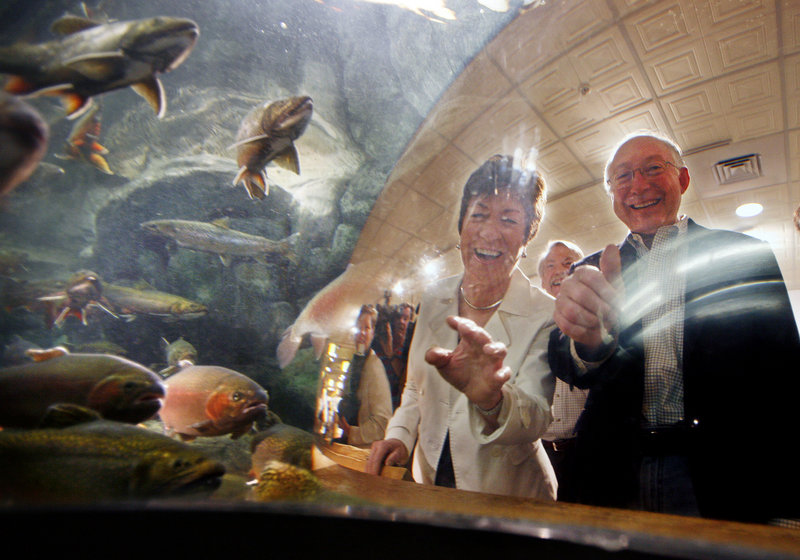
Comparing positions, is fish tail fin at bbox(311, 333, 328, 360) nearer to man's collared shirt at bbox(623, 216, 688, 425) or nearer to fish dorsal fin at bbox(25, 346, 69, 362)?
fish dorsal fin at bbox(25, 346, 69, 362)

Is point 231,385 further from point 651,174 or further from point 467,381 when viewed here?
point 651,174

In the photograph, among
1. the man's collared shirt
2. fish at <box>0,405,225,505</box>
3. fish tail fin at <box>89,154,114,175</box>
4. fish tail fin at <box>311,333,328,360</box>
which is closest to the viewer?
fish at <box>0,405,225,505</box>

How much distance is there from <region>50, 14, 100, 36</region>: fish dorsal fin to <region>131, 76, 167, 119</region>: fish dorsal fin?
3.2 inches

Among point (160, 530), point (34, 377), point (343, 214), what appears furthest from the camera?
point (343, 214)

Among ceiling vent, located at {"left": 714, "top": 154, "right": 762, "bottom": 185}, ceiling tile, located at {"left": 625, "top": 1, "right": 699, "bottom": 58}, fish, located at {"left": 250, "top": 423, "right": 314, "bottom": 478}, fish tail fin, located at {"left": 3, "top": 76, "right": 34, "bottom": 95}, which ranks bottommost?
fish, located at {"left": 250, "top": 423, "right": 314, "bottom": 478}

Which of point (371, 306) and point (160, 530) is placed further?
point (371, 306)

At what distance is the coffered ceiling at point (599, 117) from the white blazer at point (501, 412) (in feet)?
0.21

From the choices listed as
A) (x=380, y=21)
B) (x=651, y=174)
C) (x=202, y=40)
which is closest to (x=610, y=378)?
(x=651, y=174)

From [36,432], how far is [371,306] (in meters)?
0.44

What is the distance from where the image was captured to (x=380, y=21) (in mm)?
663

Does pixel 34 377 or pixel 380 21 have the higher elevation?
pixel 380 21

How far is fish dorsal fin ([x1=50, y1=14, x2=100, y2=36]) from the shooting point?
537 mm

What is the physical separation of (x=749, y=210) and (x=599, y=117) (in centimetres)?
24

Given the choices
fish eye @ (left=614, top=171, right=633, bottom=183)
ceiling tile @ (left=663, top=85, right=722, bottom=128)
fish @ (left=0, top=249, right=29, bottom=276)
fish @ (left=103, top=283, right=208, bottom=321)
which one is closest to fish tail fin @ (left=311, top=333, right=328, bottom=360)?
fish @ (left=103, top=283, right=208, bottom=321)
